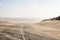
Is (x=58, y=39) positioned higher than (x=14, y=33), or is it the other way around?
(x=14, y=33)

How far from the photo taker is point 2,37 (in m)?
2.51

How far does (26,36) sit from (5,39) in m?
0.43

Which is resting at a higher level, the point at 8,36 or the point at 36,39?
the point at 8,36

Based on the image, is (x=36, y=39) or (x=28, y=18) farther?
(x=28, y=18)

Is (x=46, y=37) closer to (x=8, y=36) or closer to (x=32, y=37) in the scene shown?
(x=32, y=37)

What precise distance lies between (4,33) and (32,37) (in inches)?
23.6

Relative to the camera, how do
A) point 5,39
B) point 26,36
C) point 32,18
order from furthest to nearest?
point 32,18 < point 26,36 < point 5,39

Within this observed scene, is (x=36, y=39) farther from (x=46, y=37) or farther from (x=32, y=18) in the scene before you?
(x=32, y=18)

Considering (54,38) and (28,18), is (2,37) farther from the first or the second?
(28,18)

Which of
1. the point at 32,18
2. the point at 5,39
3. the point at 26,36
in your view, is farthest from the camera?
the point at 32,18

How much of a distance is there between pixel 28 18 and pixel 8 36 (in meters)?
6.20

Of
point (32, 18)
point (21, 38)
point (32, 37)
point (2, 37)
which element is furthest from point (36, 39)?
point (32, 18)

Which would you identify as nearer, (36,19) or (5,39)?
(5,39)

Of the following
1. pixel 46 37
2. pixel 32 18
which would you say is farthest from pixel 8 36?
pixel 32 18
